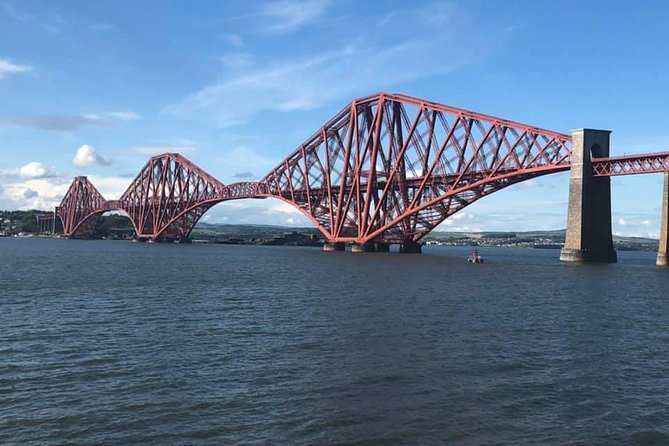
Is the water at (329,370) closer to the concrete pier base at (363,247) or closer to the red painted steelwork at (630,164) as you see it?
the red painted steelwork at (630,164)

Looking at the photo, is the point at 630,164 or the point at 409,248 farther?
the point at 409,248

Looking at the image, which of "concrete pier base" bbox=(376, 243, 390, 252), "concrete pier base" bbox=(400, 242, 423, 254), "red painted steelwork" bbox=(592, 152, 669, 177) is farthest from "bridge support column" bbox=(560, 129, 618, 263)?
"concrete pier base" bbox=(376, 243, 390, 252)

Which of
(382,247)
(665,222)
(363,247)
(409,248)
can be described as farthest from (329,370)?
(382,247)

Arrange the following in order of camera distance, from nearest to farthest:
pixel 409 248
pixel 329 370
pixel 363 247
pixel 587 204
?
1. pixel 329 370
2. pixel 587 204
3. pixel 363 247
4. pixel 409 248

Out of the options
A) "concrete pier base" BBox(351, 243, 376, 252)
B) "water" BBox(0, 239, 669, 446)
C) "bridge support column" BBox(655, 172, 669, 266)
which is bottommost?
"water" BBox(0, 239, 669, 446)

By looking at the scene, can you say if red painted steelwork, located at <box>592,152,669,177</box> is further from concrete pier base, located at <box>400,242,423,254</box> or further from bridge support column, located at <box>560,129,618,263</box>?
concrete pier base, located at <box>400,242,423,254</box>

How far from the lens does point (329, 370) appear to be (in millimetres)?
22062

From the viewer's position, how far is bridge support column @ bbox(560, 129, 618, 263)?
81.5 m

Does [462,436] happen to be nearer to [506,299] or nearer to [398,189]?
[506,299]

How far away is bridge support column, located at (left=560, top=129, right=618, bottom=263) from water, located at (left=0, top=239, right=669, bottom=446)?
40.3m

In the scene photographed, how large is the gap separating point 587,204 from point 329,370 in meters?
67.0

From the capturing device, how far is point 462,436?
52.0 ft

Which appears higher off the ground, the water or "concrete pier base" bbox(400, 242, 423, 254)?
"concrete pier base" bbox(400, 242, 423, 254)

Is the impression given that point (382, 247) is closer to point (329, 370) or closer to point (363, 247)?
point (363, 247)
